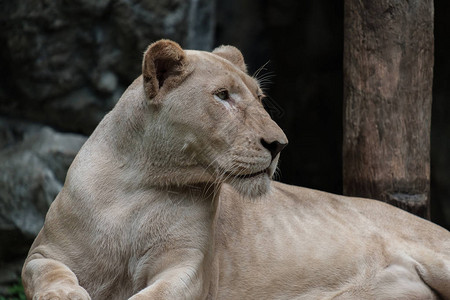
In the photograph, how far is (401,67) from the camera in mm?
5703

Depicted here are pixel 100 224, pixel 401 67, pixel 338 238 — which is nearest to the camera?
pixel 100 224

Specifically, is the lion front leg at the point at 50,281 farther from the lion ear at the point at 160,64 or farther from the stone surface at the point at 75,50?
the stone surface at the point at 75,50

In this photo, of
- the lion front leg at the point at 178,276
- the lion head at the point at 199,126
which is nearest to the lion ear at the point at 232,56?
the lion head at the point at 199,126

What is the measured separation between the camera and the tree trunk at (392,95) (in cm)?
568

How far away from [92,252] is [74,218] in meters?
0.20

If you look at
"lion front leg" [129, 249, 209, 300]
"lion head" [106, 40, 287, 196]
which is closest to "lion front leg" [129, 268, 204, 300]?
"lion front leg" [129, 249, 209, 300]

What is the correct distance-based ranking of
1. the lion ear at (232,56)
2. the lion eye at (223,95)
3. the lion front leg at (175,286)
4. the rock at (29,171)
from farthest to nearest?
the rock at (29,171) → the lion ear at (232,56) → the lion eye at (223,95) → the lion front leg at (175,286)

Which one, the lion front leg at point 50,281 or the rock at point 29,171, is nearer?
the lion front leg at point 50,281

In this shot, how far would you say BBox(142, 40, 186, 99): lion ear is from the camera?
12.8 ft

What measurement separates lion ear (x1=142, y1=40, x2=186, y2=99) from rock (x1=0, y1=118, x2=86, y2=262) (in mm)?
2709

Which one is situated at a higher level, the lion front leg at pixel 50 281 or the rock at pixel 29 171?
the lion front leg at pixel 50 281

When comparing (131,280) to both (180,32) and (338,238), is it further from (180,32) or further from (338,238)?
(180,32)

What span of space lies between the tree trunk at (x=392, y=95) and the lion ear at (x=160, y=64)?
83.8 inches

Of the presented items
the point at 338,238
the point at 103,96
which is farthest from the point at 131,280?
the point at 103,96
